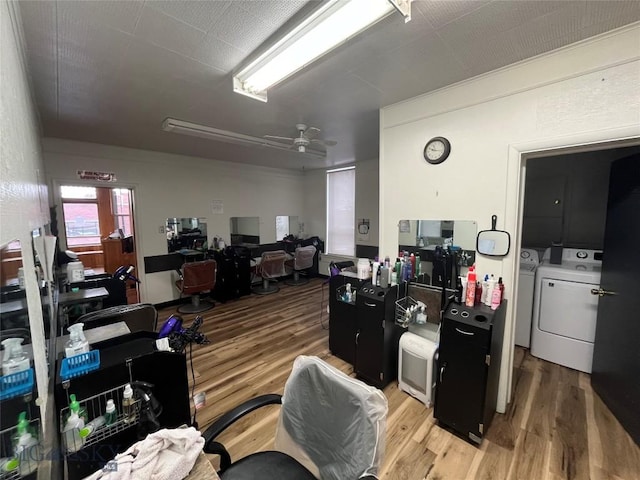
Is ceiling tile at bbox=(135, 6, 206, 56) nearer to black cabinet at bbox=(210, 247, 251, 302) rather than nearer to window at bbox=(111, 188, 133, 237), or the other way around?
black cabinet at bbox=(210, 247, 251, 302)

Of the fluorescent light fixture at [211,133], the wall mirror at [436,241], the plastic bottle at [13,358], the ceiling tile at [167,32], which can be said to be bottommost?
the plastic bottle at [13,358]

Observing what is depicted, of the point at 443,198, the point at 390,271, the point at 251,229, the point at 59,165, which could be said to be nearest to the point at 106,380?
the point at 390,271

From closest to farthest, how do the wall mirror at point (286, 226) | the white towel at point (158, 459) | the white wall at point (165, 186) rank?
Result: 1. the white towel at point (158, 459)
2. the white wall at point (165, 186)
3. the wall mirror at point (286, 226)

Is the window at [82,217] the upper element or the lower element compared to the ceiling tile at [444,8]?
lower

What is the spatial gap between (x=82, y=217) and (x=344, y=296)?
674 centimetres

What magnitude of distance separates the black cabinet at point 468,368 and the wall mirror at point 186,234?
14.0 ft

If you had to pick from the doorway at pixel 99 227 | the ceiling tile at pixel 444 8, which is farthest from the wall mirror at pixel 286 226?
the ceiling tile at pixel 444 8

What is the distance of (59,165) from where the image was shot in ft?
11.5

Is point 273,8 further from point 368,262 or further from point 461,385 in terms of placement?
point 461,385

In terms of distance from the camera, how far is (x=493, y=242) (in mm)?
1992

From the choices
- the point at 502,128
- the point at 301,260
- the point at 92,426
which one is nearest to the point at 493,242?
the point at 502,128

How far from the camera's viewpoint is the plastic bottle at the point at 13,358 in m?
0.73

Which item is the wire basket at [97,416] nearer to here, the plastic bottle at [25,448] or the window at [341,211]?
the plastic bottle at [25,448]

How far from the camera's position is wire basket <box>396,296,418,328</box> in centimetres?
236
